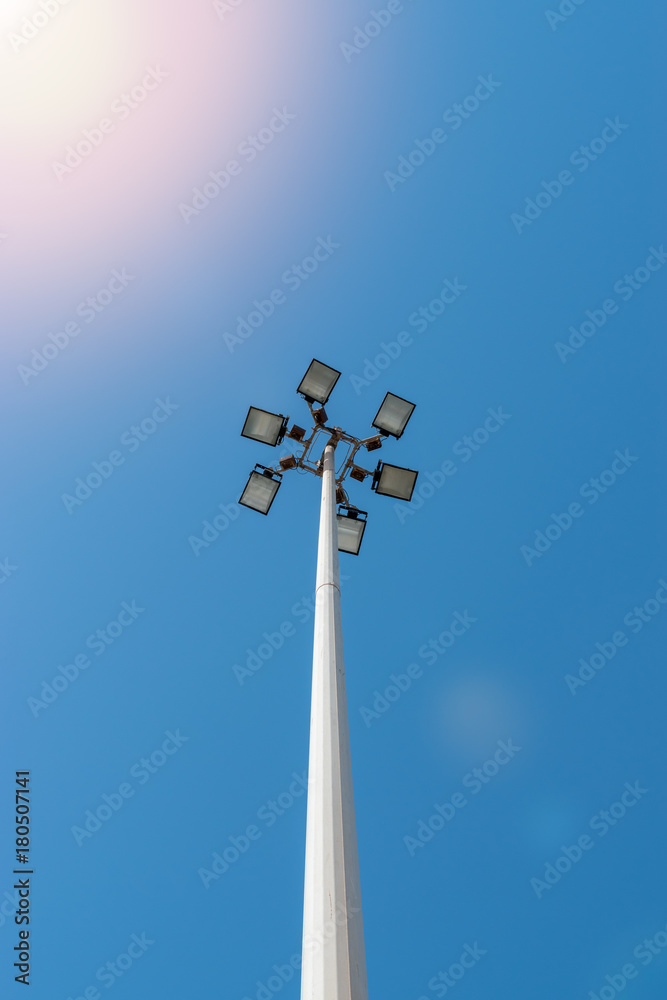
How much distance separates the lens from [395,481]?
28.4ft

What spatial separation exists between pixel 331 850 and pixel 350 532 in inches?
217

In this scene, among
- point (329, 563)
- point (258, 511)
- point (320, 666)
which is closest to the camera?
point (320, 666)

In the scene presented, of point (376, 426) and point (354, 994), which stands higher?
point (376, 426)

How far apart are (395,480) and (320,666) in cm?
413

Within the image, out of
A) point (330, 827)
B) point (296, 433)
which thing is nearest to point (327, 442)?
point (296, 433)

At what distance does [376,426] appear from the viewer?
29.0ft

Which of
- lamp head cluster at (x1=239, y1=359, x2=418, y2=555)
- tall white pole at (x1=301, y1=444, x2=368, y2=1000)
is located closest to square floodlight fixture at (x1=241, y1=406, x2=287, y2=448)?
lamp head cluster at (x1=239, y1=359, x2=418, y2=555)

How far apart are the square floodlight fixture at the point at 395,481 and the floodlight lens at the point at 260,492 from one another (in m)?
1.25

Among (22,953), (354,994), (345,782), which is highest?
(345,782)

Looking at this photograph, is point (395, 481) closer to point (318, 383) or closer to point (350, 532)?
point (350, 532)

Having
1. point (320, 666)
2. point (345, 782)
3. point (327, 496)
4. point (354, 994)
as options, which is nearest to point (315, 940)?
point (354, 994)

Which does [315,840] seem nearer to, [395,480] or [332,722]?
[332,722]

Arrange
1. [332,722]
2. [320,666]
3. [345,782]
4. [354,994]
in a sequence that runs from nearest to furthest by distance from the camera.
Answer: [354,994]
[345,782]
[332,722]
[320,666]

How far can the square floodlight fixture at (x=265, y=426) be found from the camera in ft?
27.6
